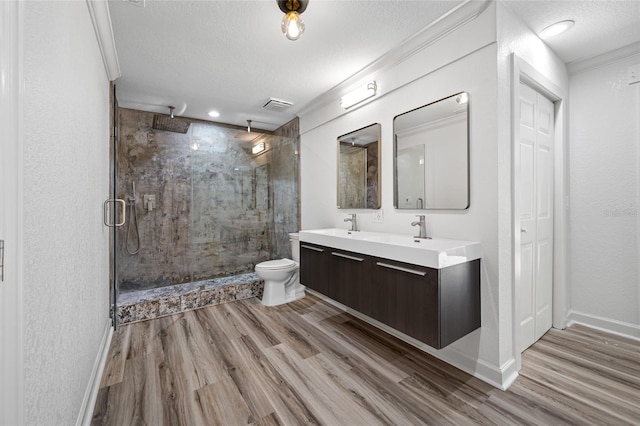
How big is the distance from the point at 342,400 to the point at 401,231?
4.37 ft

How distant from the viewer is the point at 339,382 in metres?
1.77

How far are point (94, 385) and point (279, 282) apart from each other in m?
1.77

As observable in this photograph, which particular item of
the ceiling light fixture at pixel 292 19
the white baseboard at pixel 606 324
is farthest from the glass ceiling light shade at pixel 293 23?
the white baseboard at pixel 606 324

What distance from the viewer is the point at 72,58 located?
51.8 inches

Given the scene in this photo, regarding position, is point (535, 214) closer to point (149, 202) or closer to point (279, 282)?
point (279, 282)

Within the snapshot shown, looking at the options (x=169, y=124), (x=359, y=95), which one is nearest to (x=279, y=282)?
(x=359, y=95)

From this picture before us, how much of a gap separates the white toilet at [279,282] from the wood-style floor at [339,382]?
0.62m

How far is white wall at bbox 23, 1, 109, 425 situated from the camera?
86 centimetres

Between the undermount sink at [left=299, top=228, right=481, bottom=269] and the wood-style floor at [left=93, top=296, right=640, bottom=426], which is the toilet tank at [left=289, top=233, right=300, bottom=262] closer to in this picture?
the wood-style floor at [left=93, top=296, right=640, bottom=426]

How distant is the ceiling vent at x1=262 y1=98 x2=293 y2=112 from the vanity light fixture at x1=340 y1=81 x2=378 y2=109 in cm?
77

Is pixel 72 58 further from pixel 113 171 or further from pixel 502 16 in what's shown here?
pixel 502 16

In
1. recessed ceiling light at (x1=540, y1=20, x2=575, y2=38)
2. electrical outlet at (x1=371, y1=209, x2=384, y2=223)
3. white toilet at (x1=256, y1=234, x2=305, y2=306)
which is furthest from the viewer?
white toilet at (x1=256, y1=234, x2=305, y2=306)

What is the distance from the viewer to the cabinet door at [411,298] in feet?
5.22

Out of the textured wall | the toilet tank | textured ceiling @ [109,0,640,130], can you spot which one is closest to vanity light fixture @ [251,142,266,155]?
the textured wall
